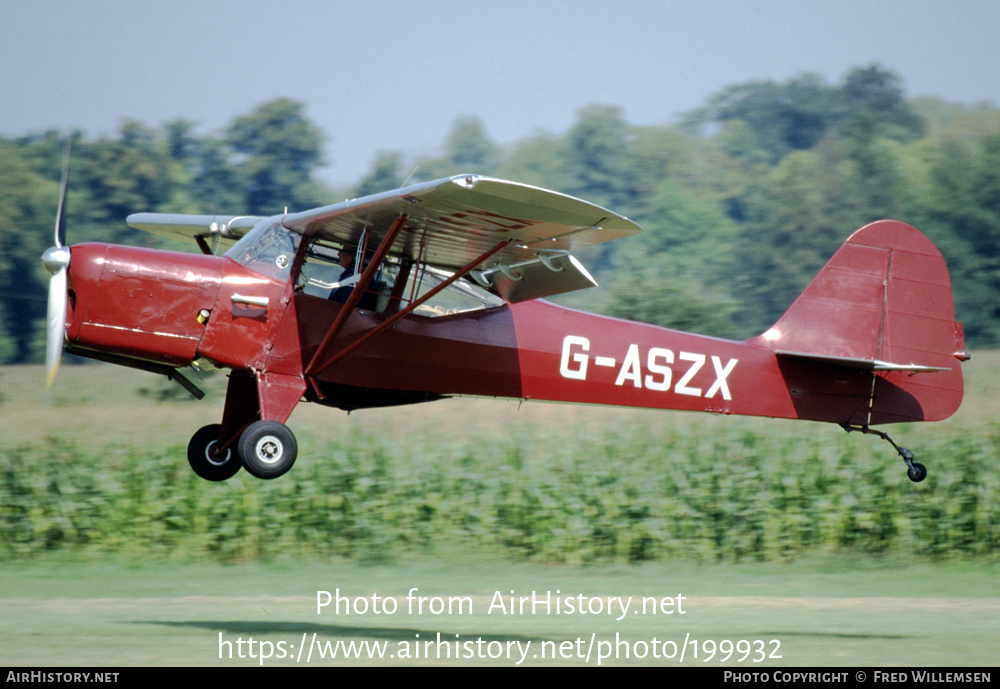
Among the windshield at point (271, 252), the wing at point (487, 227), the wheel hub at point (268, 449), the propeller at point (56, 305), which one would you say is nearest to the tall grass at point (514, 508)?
the wing at point (487, 227)

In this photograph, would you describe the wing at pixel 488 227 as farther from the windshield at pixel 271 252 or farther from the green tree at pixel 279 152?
the green tree at pixel 279 152

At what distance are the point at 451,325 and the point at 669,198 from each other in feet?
151

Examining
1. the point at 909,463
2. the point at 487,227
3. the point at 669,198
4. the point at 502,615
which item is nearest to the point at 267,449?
the point at 487,227

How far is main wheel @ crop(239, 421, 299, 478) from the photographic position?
8797 millimetres

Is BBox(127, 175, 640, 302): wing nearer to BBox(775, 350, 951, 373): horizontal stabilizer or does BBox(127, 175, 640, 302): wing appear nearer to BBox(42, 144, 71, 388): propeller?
BBox(42, 144, 71, 388): propeller

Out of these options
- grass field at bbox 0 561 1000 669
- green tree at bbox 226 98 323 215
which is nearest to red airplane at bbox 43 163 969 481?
grass field at bbox 0 561 1000 669

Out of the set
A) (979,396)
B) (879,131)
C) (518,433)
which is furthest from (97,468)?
(879,131)

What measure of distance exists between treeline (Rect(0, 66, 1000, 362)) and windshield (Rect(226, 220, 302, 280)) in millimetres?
18139

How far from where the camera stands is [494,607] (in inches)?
463

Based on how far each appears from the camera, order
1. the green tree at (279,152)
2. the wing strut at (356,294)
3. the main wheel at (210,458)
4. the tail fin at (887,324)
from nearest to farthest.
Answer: the wing strut at (356,294), the main wheel at (210,458), the tail fin at (887,324), the green tree at (279,152)

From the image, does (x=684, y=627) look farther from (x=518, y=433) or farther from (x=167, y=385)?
(x=167, y=385)

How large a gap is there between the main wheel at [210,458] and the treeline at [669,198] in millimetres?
17770

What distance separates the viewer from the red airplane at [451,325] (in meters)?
8.72

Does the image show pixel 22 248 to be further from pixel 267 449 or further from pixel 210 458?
pixel 267 449
